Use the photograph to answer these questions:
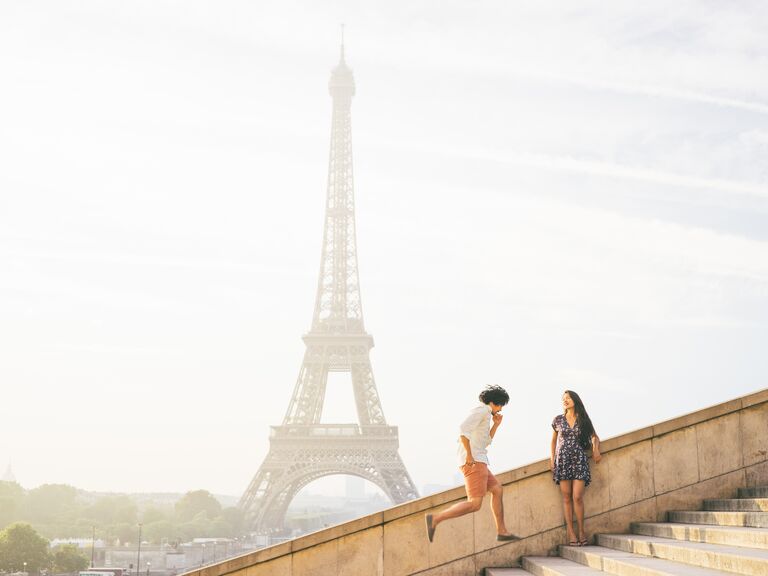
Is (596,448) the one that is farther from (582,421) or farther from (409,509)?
(409,509)

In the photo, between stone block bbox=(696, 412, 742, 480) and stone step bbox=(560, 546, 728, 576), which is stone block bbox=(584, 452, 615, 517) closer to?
stone step bbox=(560, 546, 728, 576)

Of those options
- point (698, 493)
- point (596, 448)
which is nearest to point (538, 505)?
point (596, 448)

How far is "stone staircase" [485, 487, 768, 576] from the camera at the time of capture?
595 centimetres

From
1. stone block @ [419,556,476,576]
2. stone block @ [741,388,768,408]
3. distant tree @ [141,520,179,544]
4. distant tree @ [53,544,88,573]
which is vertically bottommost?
distant tree @ [53,544,88,573]

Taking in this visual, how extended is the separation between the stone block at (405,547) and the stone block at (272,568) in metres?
1.01

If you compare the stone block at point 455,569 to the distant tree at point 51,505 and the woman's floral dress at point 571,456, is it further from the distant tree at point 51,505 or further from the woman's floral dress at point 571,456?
the distant tree at point 51,505

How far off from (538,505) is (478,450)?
1.47 m

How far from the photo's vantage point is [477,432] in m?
7.84

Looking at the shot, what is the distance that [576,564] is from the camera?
774cm

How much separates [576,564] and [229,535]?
3826 inches

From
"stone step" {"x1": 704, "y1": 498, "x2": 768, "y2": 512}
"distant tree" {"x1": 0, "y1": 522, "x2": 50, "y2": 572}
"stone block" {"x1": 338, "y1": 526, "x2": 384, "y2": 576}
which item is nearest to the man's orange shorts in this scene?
"stone block" {"x1": 338, "y1": 526, "x2": 384, "y2": 576}

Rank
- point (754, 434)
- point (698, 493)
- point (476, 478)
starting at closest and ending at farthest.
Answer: point (476, 478), point (698, 493), point (754, 434)

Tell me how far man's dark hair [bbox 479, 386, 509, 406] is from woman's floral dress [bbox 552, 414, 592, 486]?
1020 mm


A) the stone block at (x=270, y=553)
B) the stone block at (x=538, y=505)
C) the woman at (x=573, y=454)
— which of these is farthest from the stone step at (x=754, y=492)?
the stone block at (x=270, y=553)
